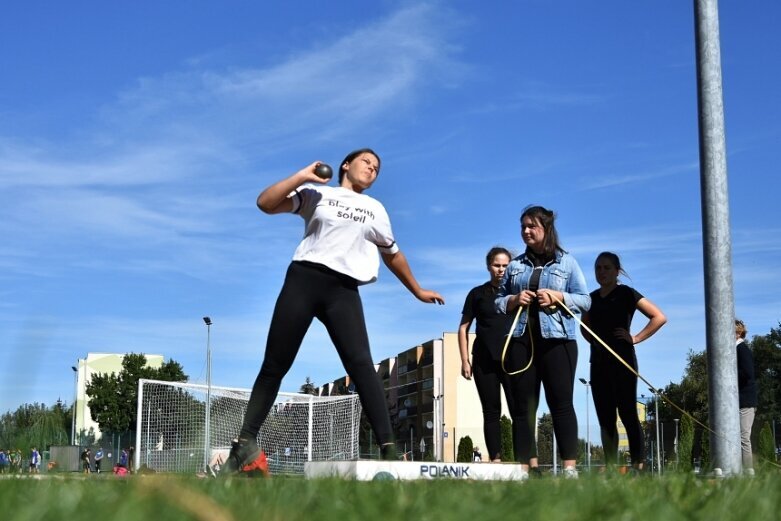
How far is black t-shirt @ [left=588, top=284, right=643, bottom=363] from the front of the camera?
8.08m

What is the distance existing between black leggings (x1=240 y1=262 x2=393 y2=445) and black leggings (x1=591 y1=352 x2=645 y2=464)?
107 inches

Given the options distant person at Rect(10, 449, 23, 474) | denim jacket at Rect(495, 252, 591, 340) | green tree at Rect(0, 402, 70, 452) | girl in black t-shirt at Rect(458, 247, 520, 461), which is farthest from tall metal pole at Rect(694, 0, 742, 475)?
green tree at Rect(0, 402, 70, 452)

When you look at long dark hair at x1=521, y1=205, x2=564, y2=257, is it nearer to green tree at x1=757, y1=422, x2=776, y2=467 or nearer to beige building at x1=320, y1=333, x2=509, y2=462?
green tree at x1=757, y1=422, x2=776, y2=467

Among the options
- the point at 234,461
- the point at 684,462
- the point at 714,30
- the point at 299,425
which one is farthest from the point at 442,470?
the point at 299,425

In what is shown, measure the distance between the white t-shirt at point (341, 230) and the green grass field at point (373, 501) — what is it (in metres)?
3.24

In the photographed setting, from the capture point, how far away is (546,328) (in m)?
6.73

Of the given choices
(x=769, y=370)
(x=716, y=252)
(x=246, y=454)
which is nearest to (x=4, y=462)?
(x=246, y=454)

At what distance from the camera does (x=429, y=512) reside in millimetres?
1801

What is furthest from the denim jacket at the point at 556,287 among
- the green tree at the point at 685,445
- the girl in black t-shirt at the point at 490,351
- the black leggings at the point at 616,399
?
the green tree at the point at 685,445

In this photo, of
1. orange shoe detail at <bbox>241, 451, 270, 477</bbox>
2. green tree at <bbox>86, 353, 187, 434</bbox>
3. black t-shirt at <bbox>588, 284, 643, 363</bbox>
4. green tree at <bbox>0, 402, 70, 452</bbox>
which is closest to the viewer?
green tree at <bbox>0, 402, 70, 452</bbox>

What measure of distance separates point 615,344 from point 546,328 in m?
1.61

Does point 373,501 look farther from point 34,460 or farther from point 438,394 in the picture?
point 438,394

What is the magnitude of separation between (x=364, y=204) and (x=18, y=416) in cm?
409

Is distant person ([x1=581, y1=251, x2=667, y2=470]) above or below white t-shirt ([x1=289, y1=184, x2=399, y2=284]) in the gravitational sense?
below
